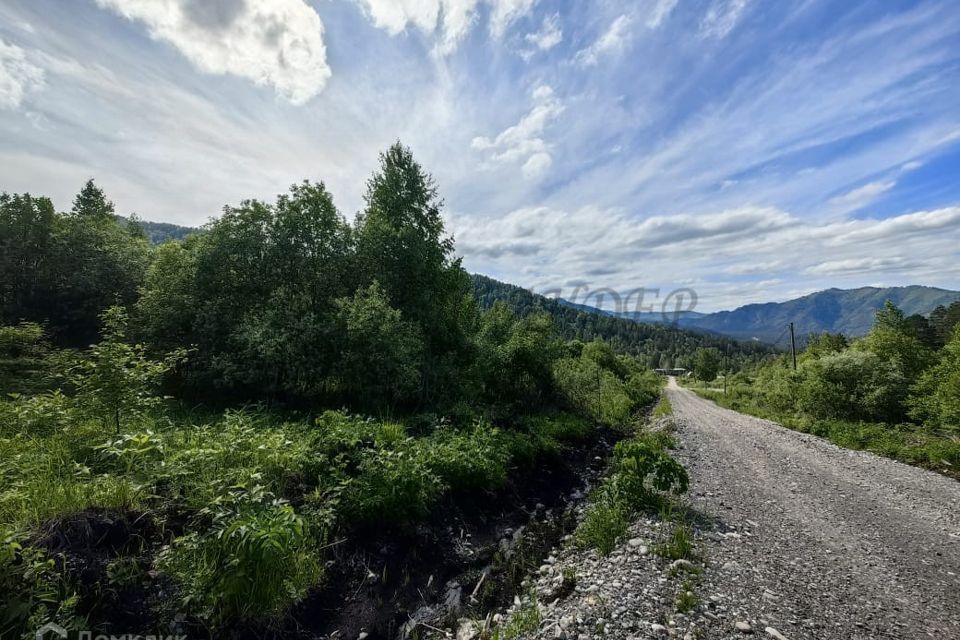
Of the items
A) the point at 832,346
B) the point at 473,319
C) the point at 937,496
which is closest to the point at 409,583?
the point at 937,496

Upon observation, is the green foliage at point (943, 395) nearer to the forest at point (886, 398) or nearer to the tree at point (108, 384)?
the forest at point (886, 398)

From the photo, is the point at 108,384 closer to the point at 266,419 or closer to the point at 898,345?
the point at 266,419

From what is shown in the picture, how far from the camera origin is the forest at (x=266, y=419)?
5.12 m

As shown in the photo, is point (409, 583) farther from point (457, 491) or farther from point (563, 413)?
point (563, 413)

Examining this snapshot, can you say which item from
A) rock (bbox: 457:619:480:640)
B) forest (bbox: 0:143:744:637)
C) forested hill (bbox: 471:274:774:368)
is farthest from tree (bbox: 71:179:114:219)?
forested hill (bbox: 471:274:774:368)

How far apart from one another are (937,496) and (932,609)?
831 centimetres

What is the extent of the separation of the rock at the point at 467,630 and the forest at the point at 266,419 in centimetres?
93

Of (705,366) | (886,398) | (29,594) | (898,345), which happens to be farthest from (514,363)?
(705,366)

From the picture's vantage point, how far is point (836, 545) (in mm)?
7574

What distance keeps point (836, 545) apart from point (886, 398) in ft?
70.0

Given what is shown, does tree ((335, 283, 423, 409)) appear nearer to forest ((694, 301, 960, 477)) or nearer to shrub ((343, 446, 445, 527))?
shrub ((343, 446, 445, 527))

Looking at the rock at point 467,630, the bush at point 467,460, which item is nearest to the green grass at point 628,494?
the bush at point 467,460

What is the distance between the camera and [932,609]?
5.58 metres

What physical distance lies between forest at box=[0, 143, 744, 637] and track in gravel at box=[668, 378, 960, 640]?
216cm
